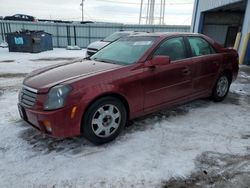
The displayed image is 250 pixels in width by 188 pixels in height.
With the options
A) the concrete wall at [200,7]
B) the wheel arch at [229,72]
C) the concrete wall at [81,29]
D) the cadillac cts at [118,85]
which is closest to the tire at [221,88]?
the wheel arch at [229,72]

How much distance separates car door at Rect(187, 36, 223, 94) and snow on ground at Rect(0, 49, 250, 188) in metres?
0.61

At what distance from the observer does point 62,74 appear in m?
3.13

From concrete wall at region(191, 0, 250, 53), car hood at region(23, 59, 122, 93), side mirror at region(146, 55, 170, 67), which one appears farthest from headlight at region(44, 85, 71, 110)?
concrete wall at region(191, 0, 250, 53)

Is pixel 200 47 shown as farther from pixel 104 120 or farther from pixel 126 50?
pixel 104 120

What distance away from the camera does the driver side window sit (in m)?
3.61

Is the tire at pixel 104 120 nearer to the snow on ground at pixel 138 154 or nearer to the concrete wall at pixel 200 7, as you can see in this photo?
the snow on ground at pixel 138 154

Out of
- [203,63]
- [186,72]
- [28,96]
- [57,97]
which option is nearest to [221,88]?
[203,63]

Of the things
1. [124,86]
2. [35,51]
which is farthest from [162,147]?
[35,51]

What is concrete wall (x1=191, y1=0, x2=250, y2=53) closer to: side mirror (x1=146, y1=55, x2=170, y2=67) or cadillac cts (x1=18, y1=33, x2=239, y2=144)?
cadillac cts (x1=18, y1=33, x2=239, y2=144)

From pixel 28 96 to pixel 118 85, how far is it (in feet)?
3.99

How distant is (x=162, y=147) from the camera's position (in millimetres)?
2996

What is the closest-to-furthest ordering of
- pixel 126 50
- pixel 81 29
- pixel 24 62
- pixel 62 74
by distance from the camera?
pixel 62 74 < pixel 126 50 < pixel 24 62 < pixel 81 29

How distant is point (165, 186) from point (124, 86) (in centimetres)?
138

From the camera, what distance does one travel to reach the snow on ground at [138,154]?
2.40m
